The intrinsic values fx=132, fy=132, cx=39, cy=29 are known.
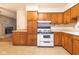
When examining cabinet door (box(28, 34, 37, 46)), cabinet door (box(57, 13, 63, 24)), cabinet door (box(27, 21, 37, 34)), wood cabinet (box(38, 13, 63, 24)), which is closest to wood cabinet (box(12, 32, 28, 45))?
cabinet door (box(28, 34, 37, 46))

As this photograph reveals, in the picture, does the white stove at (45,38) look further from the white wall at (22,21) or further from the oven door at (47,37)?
the white wall at (22,21)

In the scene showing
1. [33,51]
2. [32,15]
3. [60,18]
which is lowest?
[33,51]

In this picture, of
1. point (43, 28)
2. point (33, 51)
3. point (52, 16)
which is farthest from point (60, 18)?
point (33, 51)

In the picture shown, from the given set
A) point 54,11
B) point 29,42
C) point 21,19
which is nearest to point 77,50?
point 29,42

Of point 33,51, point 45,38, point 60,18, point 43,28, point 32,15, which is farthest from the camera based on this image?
point 60,18

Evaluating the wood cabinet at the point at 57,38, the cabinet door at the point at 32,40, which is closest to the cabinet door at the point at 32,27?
the cabinet door at the point at 32,40

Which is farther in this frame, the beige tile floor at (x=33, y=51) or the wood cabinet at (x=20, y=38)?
the wood cabinet at (x=20, y=38)

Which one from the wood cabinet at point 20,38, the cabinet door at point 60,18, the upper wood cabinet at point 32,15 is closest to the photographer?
the upper wood cabinet at point 32,15

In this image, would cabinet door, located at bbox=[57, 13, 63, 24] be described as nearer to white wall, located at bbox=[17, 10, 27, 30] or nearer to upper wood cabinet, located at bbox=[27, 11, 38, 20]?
upper wood cabinet, located at bbox=[27, 11, 38, 20]

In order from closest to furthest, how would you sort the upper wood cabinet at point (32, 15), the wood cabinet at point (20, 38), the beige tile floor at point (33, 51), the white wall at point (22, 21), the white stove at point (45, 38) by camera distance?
the beige tile floor at point (33, 51) < the white stove at point (45, 38) < the upper wood cabinet at point (32, 15) < the wood cabinet at point (20, 38) < the white wall at point (22, 21)

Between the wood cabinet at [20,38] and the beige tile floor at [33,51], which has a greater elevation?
the wood cabinet at [20,38]

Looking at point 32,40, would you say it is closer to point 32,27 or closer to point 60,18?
point 32,27

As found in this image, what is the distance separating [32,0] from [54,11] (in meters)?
5.98

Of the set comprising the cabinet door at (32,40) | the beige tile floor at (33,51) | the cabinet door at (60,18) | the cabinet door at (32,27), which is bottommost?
the beige tile floor at (33,51)
